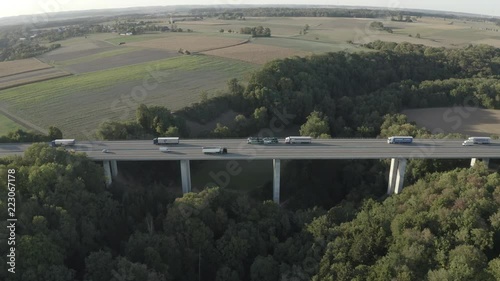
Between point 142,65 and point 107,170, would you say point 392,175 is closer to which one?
point 107,170

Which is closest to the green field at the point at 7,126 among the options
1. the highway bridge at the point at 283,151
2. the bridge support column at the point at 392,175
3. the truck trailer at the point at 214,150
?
the highway bridge at the point at 283,151

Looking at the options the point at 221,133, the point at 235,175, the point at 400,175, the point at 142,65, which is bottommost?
the point at 235,175

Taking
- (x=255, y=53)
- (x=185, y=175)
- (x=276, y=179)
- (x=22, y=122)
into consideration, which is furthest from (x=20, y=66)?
(x=276, y=179)

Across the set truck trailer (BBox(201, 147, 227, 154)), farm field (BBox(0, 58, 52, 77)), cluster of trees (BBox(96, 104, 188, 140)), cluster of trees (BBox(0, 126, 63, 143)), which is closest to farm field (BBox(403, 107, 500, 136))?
truck trailer (BBox(201, 147, 227, 154))

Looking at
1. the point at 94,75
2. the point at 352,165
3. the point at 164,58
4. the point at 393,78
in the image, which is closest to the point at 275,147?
the point at 352,165

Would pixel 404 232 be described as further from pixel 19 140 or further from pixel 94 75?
pixel 94 75
